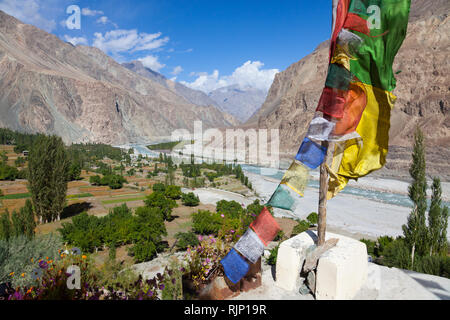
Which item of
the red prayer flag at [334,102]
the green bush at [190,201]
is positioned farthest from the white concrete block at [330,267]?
the green bush at [190,201]

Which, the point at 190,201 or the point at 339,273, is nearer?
the point at 339,273

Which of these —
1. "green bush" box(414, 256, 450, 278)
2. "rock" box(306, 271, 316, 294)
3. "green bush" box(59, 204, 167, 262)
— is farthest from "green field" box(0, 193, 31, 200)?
"green bush" box(414, 256, 450, 278)

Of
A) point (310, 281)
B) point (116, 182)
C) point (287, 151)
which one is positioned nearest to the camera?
point (310, 281)

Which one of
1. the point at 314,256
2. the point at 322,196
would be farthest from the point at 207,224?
the point at 322,196

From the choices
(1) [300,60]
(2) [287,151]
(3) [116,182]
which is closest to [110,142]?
(2) [287,151]

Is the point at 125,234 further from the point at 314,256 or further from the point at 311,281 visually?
the point at 314,256

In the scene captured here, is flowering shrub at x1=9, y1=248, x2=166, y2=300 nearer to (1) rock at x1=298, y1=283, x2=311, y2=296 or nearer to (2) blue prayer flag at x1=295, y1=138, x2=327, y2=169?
(1) rock at x1=298, y1=283, x2=311, y2=296
